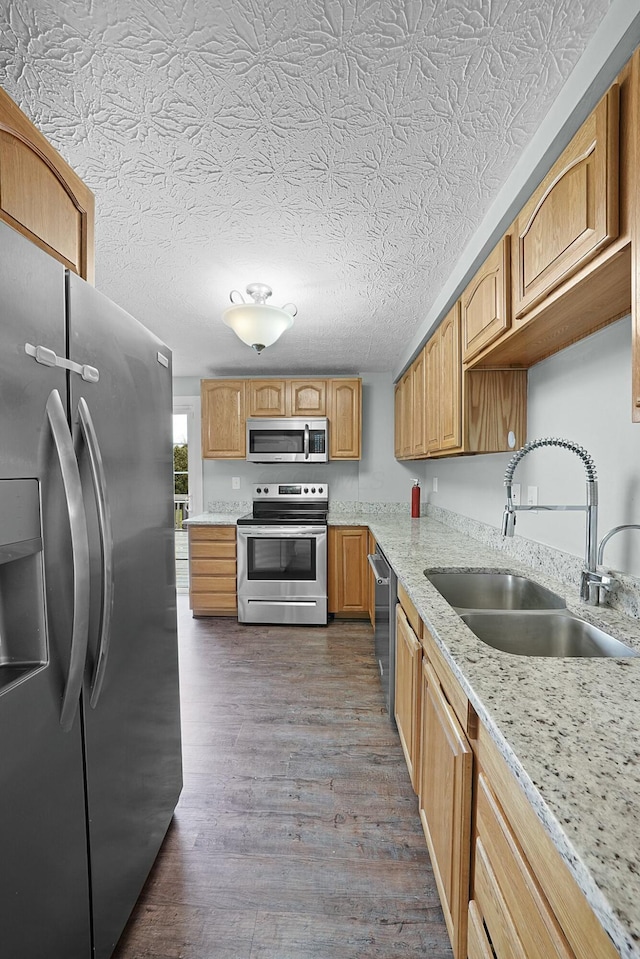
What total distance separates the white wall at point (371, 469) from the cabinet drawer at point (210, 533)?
0.80m

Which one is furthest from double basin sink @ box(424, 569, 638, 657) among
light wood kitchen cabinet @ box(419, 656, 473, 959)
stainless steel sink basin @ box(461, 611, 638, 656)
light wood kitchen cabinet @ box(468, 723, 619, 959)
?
light wood kitchen cabinet @ box(468, 723, 619, 959)

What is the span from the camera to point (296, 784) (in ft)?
6.26

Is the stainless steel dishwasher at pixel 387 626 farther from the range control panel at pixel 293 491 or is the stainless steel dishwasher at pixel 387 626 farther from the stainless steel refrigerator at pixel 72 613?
the range control panel at pixel 293 491

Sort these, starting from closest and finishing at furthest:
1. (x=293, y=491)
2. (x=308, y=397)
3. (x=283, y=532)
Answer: (x=283, y=532), (x=308, y=397), (x=293, y=491)

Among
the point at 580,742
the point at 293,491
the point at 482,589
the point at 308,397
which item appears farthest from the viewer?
the point at 293,491

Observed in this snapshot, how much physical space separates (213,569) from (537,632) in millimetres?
3081

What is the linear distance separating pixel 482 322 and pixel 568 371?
0.39 m

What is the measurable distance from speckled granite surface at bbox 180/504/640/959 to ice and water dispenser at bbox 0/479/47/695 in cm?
89

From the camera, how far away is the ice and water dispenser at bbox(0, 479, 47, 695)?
2.82 feet

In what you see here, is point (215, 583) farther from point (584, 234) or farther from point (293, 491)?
point (584, 234)

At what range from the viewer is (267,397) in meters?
4.32

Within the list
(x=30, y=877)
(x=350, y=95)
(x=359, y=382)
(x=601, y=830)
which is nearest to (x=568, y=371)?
(x=350, y=95)

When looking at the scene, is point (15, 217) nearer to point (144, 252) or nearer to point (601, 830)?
point (144, 252)

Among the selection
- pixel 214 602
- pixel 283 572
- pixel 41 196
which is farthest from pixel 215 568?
pixel 41 196
